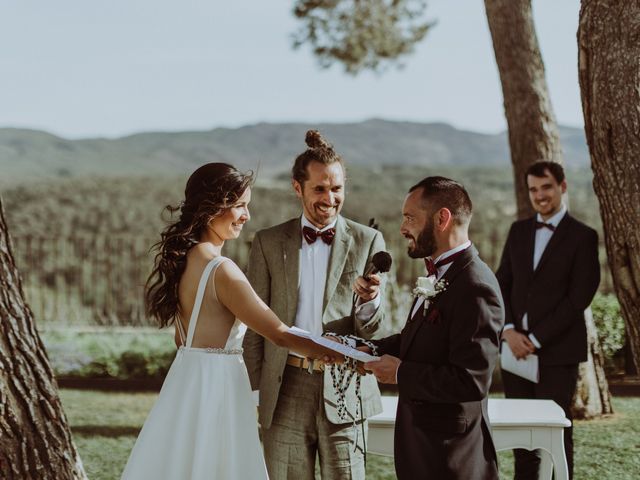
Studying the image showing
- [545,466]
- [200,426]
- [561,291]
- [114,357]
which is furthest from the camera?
[114,357]

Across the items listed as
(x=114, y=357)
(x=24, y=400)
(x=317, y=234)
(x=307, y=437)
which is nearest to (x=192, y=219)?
(x=317, y=234)

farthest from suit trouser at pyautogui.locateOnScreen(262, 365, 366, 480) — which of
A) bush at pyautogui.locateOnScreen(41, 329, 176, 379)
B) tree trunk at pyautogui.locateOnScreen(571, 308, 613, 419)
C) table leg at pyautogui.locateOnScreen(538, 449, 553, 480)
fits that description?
bush at pyautogui.locateOnScreen(41, 329, 176, 379)

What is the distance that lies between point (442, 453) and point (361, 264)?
1158 mm

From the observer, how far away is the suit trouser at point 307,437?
4023 millimetres

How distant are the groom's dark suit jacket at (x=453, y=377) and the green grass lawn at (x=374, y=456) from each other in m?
3.23

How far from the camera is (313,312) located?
13.7 feet

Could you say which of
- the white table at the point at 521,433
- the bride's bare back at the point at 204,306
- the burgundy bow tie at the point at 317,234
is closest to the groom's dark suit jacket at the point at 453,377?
the bride's bare back at the point at 204,306

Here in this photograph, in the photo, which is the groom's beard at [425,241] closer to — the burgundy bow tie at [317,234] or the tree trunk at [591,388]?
the burgundy bow tie at [317,234]

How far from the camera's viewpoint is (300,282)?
4.22m

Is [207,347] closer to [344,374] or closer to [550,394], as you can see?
[344,374]

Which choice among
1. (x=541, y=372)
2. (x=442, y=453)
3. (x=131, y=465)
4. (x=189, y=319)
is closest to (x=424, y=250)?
(x=442, y=453)

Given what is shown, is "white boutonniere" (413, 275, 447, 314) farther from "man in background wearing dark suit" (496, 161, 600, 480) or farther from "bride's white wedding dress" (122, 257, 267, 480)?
"man in background wearing dark suit" (496, 161, 600, 480)

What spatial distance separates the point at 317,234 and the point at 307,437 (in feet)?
3.04

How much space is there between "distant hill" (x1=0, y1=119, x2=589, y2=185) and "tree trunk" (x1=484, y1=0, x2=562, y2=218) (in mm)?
23427
